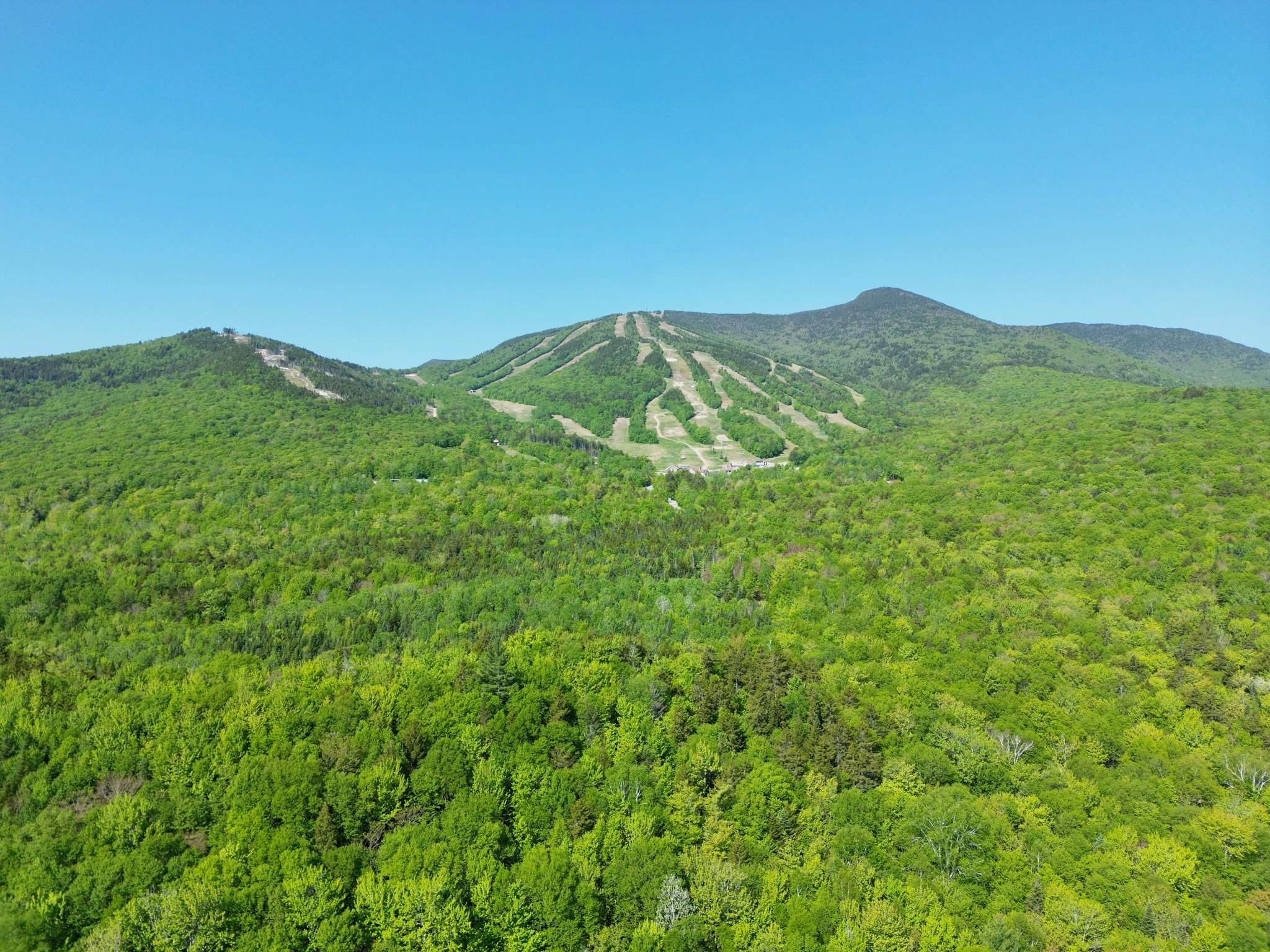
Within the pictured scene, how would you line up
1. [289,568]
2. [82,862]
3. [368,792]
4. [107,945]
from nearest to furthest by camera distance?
1. [107,945]
2. [82,862]
3. [368,792]
4. [289,568]

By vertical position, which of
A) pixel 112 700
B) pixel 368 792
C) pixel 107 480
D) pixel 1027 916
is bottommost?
pixel 1027 916

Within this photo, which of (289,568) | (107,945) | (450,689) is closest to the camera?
(107,945)

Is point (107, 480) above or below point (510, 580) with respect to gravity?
above

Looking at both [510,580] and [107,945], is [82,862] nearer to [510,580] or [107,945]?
[107,945]

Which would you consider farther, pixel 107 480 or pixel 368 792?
pixel 107 480

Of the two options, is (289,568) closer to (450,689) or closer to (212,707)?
(212,707)

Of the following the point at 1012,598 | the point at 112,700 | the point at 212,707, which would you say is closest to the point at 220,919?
the point at 212,707
